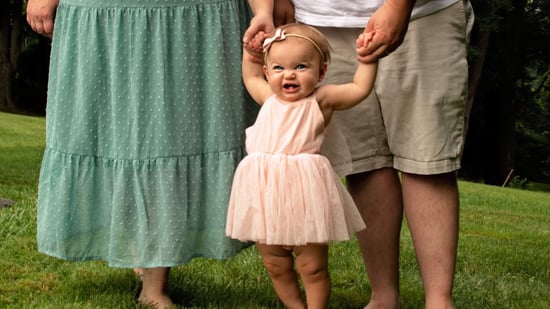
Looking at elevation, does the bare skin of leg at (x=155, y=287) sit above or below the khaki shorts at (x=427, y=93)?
below

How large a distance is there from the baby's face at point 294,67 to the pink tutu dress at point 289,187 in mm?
38

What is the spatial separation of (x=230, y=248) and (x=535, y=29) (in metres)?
23.1

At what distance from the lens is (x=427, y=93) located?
9.82 feet

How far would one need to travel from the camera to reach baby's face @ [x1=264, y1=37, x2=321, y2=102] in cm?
271

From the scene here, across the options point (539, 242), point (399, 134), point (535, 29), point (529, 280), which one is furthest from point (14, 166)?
point (535, 29)

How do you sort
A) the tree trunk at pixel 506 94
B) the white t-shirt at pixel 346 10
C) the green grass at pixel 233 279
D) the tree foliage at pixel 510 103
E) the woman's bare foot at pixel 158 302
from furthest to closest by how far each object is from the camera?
the tree foliage at pixel 510 103, the tree trunk at pixel 506 94, the green grass at pixel 233 279, the woman's bare foot at pixel 158 302, the white t-shirt at pixel 346 10

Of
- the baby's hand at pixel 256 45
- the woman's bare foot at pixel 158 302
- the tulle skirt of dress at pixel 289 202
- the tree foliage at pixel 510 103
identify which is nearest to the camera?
the tulle skirt of dress at pixel 289 202

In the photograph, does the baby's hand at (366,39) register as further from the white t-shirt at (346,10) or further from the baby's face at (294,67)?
the white t-shirt at (346,10)

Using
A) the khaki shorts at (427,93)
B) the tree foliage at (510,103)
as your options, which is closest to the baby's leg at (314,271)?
the khaki shorts at (427,93)

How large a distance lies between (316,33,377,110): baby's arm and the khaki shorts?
0.19 meters

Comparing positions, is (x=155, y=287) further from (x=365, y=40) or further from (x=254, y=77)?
(x=365, y=40)

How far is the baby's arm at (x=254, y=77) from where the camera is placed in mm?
2887

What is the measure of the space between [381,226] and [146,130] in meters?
0.93

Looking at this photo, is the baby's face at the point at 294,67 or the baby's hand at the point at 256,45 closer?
the baby's face at the point at 294,67
